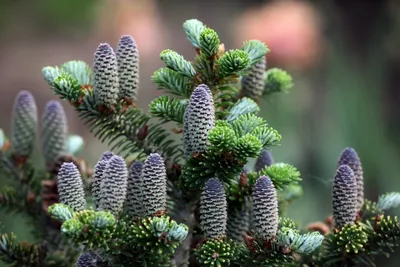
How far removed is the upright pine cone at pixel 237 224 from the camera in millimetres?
599

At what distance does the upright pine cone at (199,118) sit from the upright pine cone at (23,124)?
0.85 feet

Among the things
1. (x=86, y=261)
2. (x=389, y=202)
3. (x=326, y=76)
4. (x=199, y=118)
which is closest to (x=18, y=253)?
(x=86, y=261)

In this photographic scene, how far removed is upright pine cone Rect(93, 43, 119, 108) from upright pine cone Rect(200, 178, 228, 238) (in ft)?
0.41

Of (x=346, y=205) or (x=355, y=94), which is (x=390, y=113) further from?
(x=346, y=205)

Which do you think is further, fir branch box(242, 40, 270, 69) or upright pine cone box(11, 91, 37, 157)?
upright pine cone box(11, 91, 37, 157)

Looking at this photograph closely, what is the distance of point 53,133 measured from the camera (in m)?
0.76

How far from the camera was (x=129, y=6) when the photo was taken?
2734 millimetres

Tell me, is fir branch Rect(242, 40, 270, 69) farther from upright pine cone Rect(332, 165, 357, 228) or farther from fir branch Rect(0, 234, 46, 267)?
fir branch Rect(0, 234, 46, 267)

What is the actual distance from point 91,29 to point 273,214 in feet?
8.94

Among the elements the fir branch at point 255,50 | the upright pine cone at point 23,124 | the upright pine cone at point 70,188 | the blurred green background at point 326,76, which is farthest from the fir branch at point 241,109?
the blurred green background at point 326,76

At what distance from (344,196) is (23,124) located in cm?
36

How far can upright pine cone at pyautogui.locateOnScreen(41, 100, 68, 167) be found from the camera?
0.76 metres

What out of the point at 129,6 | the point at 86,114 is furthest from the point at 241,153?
the point at 129,6

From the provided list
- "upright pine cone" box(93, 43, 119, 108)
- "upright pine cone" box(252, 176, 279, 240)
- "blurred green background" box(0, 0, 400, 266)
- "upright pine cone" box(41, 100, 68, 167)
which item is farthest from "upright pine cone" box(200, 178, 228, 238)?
"blurred green background" box(0, 0, 400, 266)
